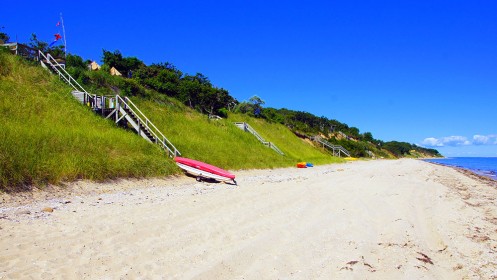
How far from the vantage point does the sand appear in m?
4.34

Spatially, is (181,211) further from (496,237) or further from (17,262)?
(496,237)

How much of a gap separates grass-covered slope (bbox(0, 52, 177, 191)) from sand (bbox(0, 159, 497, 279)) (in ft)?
3.05

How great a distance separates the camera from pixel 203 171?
1459 cm

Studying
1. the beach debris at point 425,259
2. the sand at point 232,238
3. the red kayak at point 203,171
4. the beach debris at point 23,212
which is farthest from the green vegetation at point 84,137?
the beach debris at point 425,259

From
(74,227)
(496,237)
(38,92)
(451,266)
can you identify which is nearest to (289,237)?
(451,266)

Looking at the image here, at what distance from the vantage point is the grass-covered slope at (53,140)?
9.28 metres

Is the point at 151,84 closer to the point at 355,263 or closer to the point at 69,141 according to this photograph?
the point at 69,141

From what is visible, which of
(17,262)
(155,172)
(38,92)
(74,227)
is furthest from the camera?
(38,92)

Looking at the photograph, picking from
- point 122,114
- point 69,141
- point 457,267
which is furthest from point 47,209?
point 122,114

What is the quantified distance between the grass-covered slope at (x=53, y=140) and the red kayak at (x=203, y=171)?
0.55 meters

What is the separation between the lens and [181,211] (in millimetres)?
7379

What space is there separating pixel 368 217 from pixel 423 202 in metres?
3.96

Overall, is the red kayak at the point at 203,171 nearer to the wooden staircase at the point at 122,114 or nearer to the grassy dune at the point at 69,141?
the grassy dune at the point at 69,141

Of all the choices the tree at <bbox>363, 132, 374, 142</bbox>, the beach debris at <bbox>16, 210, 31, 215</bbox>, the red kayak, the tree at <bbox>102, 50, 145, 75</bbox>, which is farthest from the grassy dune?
the tree at <bbox>363, 132, 374, 142</bbox>
